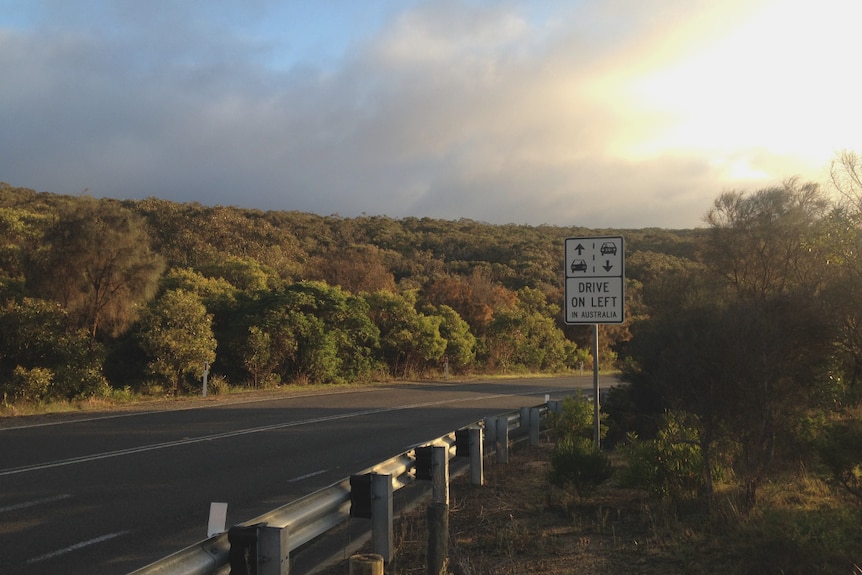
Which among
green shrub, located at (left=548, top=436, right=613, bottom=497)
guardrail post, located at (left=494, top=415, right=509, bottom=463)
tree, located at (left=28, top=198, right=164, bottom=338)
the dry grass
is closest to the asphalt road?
guardrail post, located at (left=494, top=415, right=509, bottom=463)

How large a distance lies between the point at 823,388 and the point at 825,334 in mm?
2036

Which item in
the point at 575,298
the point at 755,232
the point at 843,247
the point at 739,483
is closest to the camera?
the point at 739,483

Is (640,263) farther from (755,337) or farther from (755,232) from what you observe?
(755,337)

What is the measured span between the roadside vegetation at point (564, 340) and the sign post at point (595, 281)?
484mm

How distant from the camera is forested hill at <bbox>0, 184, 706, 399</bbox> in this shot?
2009 centimetres

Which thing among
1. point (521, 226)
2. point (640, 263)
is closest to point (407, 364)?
point (640, 263)

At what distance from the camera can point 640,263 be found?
64625mm

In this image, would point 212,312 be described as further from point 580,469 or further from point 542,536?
point 542,536

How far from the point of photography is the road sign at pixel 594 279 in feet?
30.9

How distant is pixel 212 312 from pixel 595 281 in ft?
62.4

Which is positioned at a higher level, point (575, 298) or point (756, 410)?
point (575, 298)

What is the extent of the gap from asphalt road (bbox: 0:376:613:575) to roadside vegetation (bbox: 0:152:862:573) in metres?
3.38

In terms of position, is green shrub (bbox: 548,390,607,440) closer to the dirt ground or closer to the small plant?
the dirt ground

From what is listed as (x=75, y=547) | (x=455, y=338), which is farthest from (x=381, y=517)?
(x=455, y=338)
